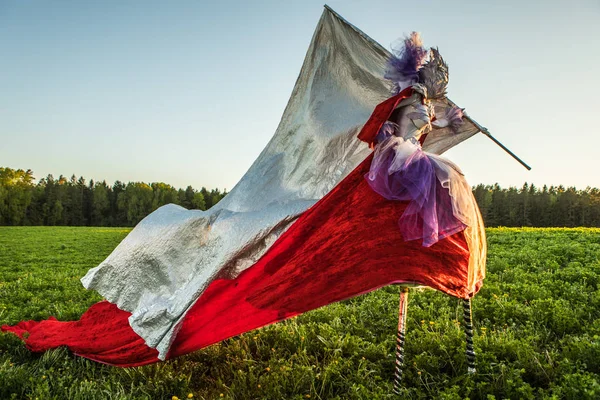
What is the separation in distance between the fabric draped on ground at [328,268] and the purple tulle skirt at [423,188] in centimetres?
15

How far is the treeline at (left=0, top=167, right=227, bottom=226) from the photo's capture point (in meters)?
65.9

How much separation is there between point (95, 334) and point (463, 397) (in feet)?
12.3

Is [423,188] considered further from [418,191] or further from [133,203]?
[133,203]

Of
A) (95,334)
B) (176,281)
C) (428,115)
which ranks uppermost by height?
(428,115)

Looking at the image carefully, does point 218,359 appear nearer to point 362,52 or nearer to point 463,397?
point 463,397

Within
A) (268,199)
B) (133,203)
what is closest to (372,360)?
(268,199)

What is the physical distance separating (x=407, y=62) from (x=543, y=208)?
70169mm

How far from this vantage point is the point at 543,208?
62.9m

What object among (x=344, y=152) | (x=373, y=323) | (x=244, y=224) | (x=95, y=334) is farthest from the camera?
(x=373, y=323)

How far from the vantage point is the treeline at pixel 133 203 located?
6247 cm

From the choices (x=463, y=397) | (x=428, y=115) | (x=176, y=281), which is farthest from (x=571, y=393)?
(x=176, y=281)

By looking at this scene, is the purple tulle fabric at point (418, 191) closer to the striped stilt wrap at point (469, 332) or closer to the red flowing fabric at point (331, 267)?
the red flowing fabric at point (331, 267)

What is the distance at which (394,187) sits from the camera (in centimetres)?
298

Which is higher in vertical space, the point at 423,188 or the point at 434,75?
the point at 434,75
